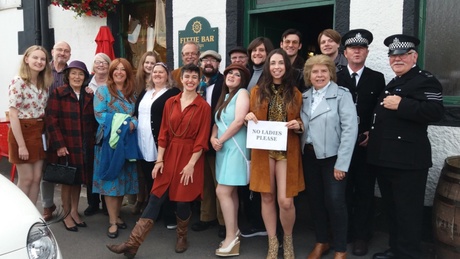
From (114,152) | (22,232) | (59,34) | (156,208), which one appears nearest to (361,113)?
(156,208)

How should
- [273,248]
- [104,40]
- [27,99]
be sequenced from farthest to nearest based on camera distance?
[104,40] → [27,99] → [273,248]

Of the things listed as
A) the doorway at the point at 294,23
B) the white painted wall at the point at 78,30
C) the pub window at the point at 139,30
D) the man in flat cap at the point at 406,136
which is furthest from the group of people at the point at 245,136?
the white painted wall at the point at 78,30

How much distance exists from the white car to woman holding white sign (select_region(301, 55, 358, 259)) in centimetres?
218

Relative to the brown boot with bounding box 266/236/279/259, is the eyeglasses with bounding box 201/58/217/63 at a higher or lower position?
higher

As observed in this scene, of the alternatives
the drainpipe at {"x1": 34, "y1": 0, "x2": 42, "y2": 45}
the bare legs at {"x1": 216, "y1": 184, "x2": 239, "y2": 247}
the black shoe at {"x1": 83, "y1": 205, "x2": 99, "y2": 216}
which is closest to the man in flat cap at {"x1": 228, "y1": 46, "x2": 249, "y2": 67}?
the bare legs at {"x1": 216, "y1": 184, "x2": 239, "y2": 247}

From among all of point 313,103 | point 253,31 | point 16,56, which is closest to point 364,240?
point 313,103

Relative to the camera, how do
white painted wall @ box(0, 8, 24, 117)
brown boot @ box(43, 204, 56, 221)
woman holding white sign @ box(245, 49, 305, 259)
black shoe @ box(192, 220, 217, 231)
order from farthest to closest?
white painted wall @ box(0, 8, 24, 117)
brown boot @ box(43, 204, 56, 221)
black shoe @ box(192, 220, 217, 231)
woman holding white sign @ box(245, 49, 305, 259)

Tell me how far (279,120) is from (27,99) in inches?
101

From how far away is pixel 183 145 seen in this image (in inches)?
160

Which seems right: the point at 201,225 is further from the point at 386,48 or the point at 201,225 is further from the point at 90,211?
the point at 386,48

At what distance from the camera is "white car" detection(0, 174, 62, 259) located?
7.42 ft

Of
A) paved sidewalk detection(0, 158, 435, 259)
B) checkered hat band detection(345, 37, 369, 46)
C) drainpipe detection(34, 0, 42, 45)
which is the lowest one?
paved sidewalk detection(0, 158, 435, 259)

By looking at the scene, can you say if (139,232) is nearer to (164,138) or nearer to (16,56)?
(164,138)

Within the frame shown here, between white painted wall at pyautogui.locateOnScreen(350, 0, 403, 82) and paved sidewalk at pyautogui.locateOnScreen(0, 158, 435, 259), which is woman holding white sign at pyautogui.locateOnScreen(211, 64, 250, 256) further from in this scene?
white painted wall at pyautogui.locateOnScreen(350, 0, 403, 82)
